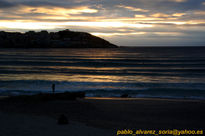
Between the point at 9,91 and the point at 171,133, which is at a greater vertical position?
the point at 171,133

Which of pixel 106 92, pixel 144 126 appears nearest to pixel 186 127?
pixel 144 126

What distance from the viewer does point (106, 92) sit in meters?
15.4

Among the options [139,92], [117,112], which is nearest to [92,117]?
[117,112]

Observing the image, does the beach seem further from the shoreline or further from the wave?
the wave

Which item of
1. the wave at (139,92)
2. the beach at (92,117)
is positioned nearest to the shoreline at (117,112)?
the beach at (92,117)

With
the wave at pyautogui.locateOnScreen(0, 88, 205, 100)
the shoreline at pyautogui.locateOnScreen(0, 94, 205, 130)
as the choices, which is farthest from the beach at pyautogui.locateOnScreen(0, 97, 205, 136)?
the wave at pyautogui.locateOnScreen(0, 88, 205, 100)

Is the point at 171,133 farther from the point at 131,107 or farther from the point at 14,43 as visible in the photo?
the point at 14,43

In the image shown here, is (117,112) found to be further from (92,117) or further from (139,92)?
(139,92)

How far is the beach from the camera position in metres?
6.38

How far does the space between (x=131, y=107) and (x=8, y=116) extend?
205 inches

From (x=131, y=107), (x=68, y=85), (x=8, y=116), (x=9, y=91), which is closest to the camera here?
(x=8, y=116)

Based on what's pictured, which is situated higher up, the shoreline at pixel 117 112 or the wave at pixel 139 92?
the shoreline at pixel 117 112

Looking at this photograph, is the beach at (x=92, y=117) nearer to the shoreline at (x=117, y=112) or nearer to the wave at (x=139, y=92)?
the shoreline at (x=117, y=112)

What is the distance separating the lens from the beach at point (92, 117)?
6379 mm
